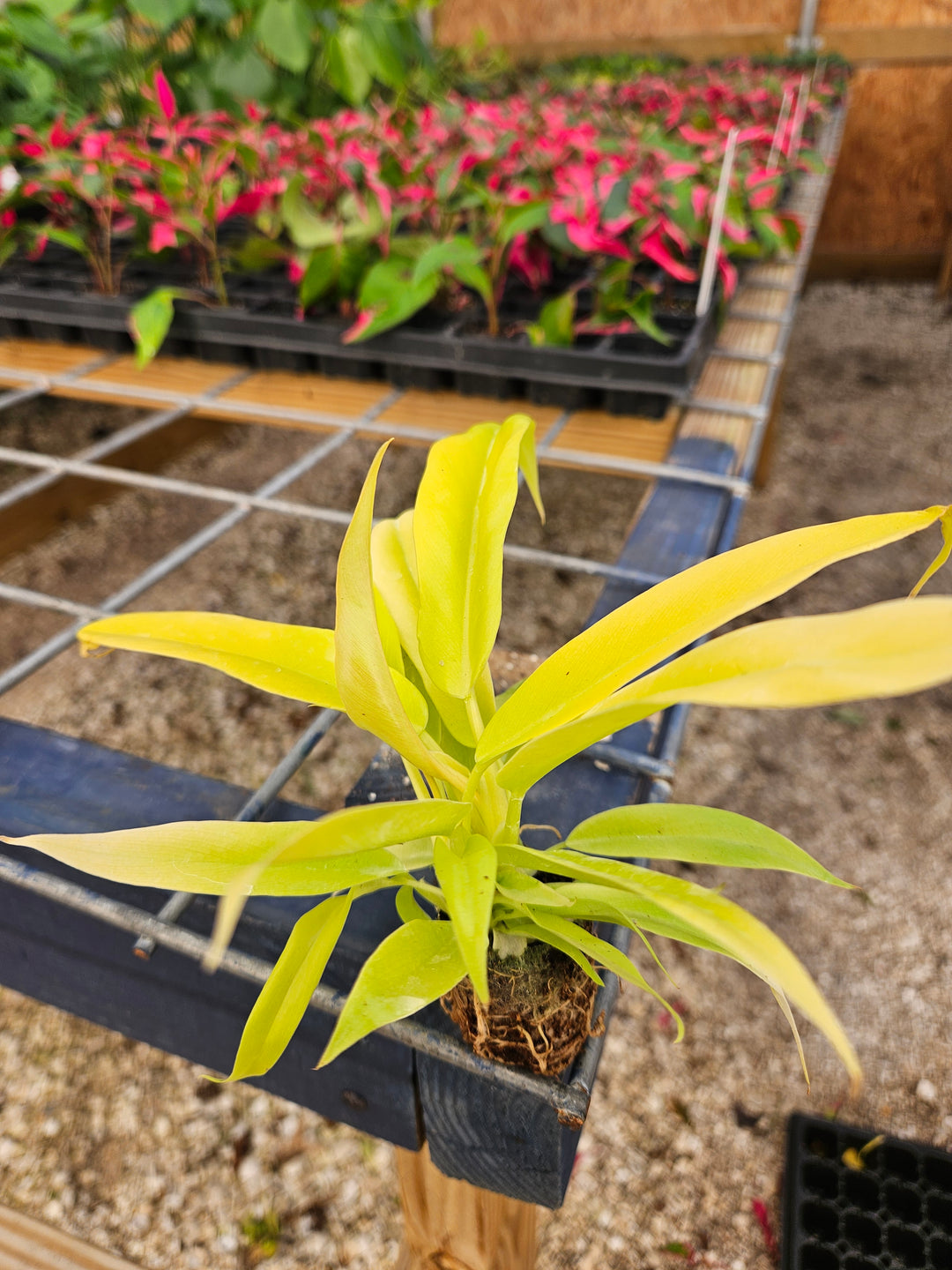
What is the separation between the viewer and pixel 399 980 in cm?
39

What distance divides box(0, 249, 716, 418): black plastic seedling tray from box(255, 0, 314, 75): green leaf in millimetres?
970

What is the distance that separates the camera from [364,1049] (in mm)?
554

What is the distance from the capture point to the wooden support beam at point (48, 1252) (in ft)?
3.10

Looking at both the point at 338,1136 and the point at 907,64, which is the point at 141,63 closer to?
the point at 338,1136

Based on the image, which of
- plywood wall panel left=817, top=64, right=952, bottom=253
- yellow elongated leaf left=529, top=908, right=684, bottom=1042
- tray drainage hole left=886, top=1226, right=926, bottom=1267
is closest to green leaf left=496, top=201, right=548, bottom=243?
yellow elongated leaf left=529, top=908, right=684, bottom=1042

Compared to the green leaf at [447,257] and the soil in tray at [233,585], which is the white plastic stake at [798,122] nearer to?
the soil in tray at [233,585]

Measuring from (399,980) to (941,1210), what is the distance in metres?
0.98

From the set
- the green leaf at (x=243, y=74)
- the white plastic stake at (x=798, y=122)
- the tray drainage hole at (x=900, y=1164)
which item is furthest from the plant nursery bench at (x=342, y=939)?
the green leaf at (x=243, y=74)

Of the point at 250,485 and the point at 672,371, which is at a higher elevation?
the point at 672,371

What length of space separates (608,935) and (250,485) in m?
2.05

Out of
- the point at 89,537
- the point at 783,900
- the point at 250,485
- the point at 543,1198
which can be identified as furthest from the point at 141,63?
the point at 543,1198

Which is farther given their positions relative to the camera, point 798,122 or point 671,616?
point 798,122

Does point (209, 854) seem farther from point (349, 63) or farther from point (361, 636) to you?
point (349, 63)

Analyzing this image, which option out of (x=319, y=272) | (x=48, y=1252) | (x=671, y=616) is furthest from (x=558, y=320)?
(x=48, y=1252)
